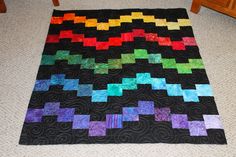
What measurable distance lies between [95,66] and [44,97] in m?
0.43

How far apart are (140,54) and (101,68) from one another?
325 millimetres

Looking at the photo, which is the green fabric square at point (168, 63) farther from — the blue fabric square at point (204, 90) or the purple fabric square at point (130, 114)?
the purple fabric square at point (130, 114)

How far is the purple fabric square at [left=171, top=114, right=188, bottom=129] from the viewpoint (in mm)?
1568

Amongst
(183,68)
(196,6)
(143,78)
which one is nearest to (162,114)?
(143,78)

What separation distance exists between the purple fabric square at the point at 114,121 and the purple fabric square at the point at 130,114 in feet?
0.12

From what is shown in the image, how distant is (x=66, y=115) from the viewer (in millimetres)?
1626

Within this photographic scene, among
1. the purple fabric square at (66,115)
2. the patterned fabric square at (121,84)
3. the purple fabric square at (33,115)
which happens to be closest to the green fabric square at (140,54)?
the patterned fabric square at (121,84)

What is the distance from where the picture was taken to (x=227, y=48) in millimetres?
2092

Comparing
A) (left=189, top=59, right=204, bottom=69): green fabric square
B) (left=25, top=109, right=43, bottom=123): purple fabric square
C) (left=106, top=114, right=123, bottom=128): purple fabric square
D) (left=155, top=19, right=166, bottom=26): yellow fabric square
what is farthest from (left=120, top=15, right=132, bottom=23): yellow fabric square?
(left=25, top=109, right=43, bottom=123): purple fabric square

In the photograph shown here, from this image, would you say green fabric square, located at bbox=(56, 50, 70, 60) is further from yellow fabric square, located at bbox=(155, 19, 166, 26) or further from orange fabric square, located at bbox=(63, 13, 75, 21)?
yellow fabric square, located at bbox=(155, 19, 166, 26)

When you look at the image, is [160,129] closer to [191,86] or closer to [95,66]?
[191,86]

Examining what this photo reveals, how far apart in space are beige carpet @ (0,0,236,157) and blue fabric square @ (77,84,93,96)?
1.11 ft

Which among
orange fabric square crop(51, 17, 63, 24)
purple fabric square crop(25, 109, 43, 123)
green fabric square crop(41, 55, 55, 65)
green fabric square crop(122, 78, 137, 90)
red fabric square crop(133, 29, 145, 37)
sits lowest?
purple fabric square crop(25, 109, 43, 123)

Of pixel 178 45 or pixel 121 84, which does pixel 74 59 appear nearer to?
pixel 121 84
